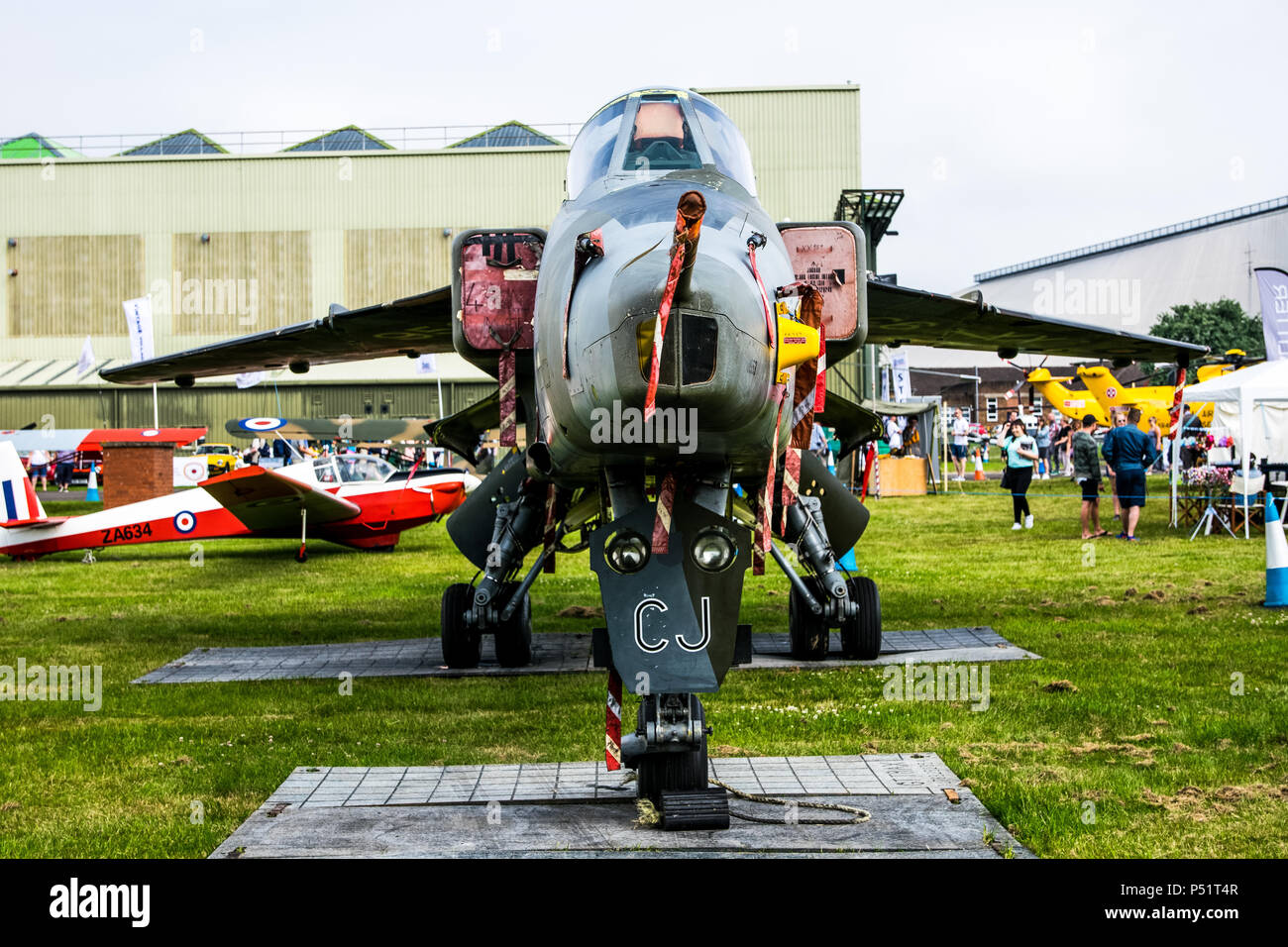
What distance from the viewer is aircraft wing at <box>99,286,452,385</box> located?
1063 cm

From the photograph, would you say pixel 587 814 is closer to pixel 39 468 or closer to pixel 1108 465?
pixel 1108 465

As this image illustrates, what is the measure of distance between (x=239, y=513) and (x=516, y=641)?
1226 cm

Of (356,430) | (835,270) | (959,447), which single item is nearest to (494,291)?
(835,270)

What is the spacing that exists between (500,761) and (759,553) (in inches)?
87.4

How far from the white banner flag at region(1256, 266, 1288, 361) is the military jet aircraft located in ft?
65.6

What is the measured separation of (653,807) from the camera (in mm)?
5785

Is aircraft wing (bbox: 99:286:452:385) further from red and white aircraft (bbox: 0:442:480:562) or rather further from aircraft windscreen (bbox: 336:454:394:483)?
aircraft windscreen (bbox: 336:454:394:483)

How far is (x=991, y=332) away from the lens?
1188 centimetres

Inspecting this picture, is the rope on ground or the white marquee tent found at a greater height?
the white marquee tent

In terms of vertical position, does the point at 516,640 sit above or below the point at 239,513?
below

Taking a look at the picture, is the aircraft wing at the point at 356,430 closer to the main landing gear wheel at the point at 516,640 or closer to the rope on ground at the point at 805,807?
the main landing gear wheel at the point at 516,640

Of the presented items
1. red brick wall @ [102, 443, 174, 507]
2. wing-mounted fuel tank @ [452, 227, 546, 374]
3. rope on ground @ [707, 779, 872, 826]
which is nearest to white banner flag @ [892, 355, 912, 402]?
Result: red brick wall @ [102, 443, 174, 507]

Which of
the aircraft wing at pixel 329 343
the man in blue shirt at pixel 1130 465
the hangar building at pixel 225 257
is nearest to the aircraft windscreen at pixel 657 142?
the aircraft wing at pixel 329 343
